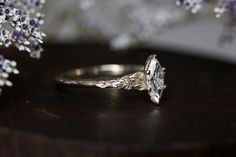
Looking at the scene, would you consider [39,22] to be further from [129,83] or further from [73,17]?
[73,17]

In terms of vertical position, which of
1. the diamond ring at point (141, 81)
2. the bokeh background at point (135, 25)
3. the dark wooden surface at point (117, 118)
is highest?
the bokeh background at point (135, 25)

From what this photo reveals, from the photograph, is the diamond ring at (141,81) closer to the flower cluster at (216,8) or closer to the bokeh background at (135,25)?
the flower cluster at (216,8)

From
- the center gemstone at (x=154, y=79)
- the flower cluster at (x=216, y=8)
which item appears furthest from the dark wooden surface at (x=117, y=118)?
the flower cluster at (x=216, y=8)

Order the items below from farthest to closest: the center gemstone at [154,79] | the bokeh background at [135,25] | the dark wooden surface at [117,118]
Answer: the bokeh background at [135,25], the center gemstone at [154,79], the dark wooden surface at [117,118]

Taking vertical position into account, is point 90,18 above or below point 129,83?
above

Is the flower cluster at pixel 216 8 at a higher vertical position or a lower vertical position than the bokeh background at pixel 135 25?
lower

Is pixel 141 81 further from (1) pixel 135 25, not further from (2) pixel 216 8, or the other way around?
(1) pixel 135 25

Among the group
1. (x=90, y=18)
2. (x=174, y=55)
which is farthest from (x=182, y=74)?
(x=90, y=18)

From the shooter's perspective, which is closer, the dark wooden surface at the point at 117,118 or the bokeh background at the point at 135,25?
the dark wooden surface at the point at 117,118
